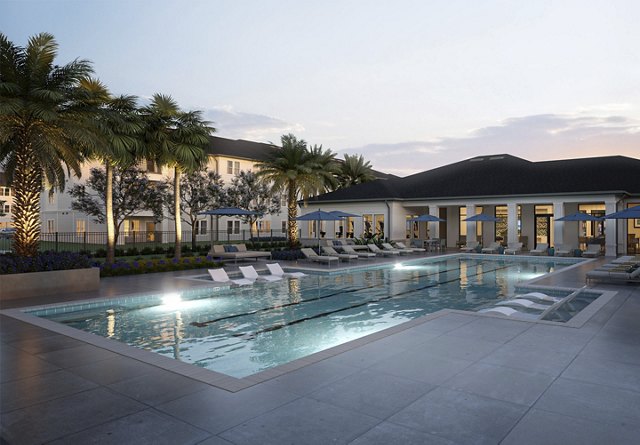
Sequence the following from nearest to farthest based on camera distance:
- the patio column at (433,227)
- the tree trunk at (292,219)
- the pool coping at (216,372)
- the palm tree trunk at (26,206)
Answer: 1. the pool coping at (216,372)
2. the palm tree trunk at (26,206)
3. the tree trunk at (292,219)
4. the patio column at (433,227)

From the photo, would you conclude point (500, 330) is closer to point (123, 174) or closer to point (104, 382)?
point (104, 382)

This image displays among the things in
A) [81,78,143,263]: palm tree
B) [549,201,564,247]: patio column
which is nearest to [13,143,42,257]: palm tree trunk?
[81,78,143,263]: palm tree

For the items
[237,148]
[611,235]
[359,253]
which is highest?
[237,148]

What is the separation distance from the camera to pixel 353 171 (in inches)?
1806

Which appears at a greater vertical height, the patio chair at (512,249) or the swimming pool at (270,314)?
the patio chair at (512,249)

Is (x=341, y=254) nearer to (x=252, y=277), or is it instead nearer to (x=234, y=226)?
(x=252, y=277)

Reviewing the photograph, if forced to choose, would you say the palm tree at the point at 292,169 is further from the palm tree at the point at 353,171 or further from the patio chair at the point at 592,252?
the patio chair at the point at 592,252

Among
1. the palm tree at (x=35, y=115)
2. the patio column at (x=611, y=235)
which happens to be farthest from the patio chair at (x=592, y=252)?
the palm tree at (x=35, y=115)

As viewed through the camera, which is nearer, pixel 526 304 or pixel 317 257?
pixel 526 304

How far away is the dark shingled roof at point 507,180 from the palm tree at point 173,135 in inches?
644

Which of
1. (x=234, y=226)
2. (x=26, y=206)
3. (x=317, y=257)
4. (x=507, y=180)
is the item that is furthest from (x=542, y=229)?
(x=26, y=206)

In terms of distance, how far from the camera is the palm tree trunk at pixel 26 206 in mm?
13875

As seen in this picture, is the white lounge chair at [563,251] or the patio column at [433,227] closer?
the white lounge chair at [563,251]

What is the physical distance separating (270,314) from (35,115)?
8.68m
